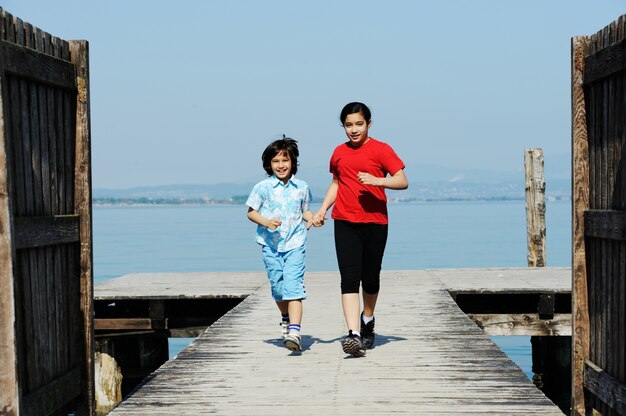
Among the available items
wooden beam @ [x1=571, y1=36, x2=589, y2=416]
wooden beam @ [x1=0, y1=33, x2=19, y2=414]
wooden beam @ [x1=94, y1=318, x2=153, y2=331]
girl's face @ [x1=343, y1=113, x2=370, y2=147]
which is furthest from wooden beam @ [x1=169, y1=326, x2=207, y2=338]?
wooden beam @ [x1=0, y1=33, x2=19, y2=414]

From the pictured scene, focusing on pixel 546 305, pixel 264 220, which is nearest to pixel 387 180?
pixel 264 220

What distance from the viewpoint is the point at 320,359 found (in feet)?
27.2

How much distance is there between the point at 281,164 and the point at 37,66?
2626 millimetres

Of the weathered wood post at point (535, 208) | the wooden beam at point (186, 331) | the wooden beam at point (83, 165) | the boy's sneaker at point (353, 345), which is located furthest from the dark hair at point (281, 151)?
the weathered wood post at point (535, 208)

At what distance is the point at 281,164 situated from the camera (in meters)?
8.46

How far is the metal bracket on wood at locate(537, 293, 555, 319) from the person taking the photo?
13.6 metres

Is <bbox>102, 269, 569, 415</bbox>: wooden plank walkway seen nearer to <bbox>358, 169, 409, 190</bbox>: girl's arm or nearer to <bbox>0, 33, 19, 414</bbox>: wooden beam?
<bbox>0, 33, 19, 414</bbox>: wooden beam

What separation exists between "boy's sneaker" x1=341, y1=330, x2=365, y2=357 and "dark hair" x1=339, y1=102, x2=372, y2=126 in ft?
5.63

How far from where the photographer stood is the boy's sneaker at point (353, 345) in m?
7.98

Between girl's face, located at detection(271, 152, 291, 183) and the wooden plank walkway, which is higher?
girl's face, located at detection(271, 152, 291, 183)

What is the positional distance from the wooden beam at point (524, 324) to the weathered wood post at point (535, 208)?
538cm

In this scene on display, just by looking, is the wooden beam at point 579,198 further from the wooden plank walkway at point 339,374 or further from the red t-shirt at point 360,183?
the red t-shirt at point 360,183

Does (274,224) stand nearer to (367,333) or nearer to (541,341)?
(367,333)

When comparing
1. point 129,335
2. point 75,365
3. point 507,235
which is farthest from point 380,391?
point 507,235
